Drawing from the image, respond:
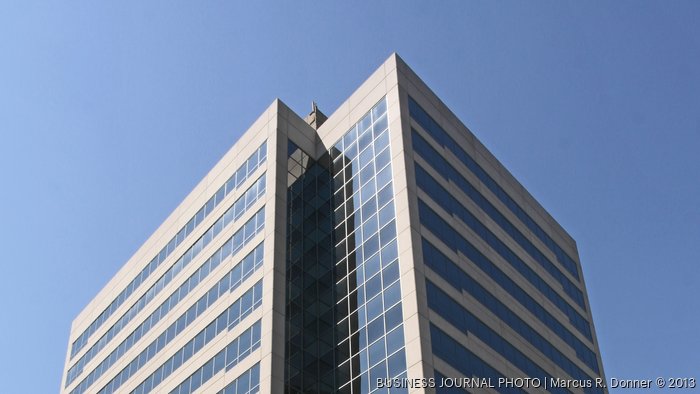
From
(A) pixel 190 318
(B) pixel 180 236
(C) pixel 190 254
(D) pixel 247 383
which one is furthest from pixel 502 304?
(B) pixel 180 236

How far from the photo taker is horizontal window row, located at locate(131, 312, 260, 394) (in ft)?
167

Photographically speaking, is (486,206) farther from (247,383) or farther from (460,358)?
(247,383)

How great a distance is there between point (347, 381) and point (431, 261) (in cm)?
811

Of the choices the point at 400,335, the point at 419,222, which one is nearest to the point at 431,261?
the point at 419,222

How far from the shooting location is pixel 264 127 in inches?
2334

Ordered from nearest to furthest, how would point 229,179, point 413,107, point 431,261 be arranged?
point 431,261, point 413,107, point 229,179

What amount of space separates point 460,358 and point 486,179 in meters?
17.7

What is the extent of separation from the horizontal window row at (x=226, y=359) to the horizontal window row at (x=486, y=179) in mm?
16962

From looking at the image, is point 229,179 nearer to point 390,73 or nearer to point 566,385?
point 390,73

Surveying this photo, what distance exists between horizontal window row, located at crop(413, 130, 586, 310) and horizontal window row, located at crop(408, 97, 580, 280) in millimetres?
1451

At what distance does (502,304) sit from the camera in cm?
5519

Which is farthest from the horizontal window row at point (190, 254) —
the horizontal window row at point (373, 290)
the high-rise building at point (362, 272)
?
the horizontal window row at point (373, 290)

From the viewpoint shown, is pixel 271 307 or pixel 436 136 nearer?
pixel 271 307

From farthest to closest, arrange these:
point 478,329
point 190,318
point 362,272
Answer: point 190,318 < point 478,329 < point 362,272
